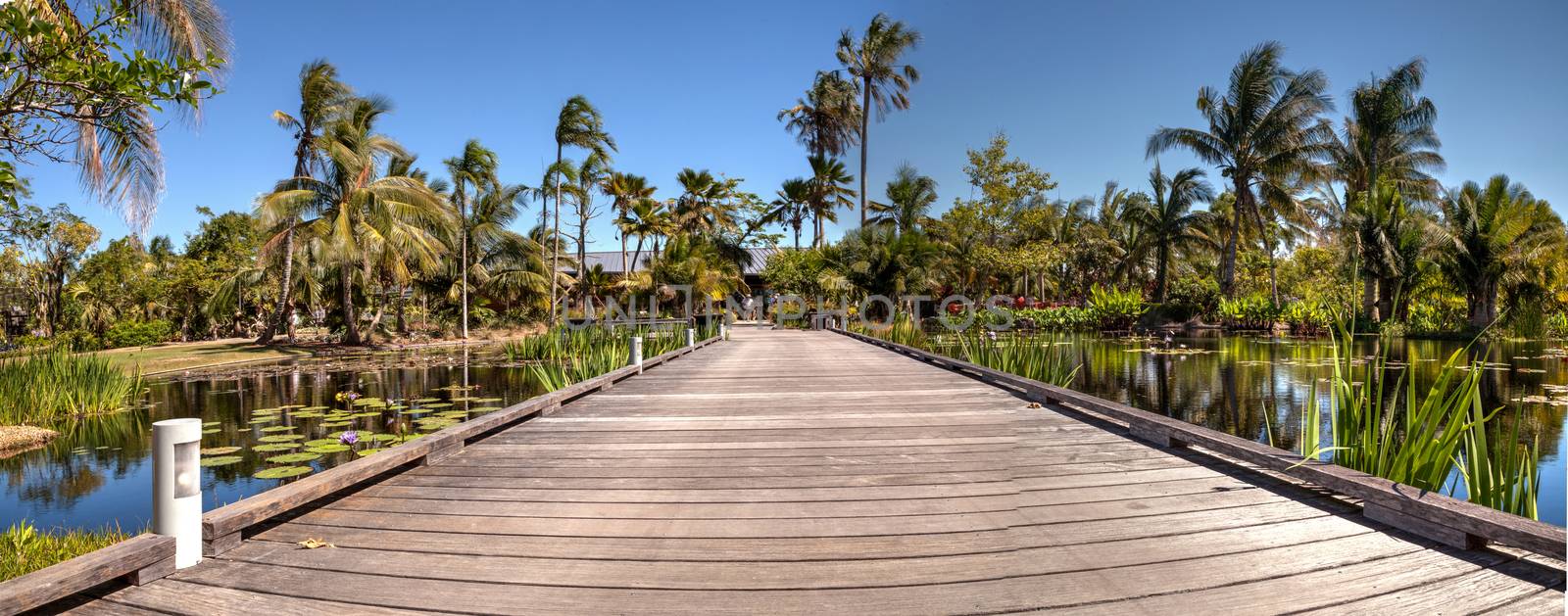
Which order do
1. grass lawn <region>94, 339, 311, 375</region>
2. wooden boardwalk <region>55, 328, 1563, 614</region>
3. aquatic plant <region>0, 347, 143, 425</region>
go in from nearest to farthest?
wooden boardwalk <region>55, 328, 1563, 614</region>, aquatic plant <region>0, 347, 143, 425</region>, grass lawn <region>94, 339, 311, 375</region>

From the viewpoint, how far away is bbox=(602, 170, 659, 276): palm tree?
1027 inches

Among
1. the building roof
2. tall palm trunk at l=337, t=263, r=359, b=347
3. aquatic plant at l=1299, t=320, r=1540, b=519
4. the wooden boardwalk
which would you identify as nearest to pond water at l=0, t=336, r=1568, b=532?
aquatic plant at l=1299, t=320, r=1540, b=519

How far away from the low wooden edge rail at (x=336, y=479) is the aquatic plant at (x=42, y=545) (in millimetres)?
1672

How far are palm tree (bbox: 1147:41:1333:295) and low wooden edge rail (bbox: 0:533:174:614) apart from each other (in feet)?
95.5

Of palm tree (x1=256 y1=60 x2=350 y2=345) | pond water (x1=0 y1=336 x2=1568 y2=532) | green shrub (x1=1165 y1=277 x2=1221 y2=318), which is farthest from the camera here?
green shrub (x1=1165 y1=277 x2=1221 y2=318)

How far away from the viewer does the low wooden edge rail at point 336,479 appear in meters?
2.30

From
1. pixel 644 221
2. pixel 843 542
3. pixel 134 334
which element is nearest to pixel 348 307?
pixel 134 334

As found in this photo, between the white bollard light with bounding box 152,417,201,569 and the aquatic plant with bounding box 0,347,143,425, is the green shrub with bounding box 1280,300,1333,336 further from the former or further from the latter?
the aquatic plant with bounding box 0,347,143,425

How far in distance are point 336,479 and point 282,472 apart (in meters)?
2.84

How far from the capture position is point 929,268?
23297 millimetres

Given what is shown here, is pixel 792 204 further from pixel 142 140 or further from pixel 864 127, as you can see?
pixel 142 140

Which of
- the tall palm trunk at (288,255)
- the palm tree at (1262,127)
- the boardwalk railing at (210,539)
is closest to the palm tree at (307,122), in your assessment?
the tall palm trunk at (288,255)

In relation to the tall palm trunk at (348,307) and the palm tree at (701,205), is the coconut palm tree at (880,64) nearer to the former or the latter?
the palm tree at (701,205)

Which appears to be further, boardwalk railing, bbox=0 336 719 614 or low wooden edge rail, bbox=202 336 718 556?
low wooden edge rail, bbox=202 336 718 556
